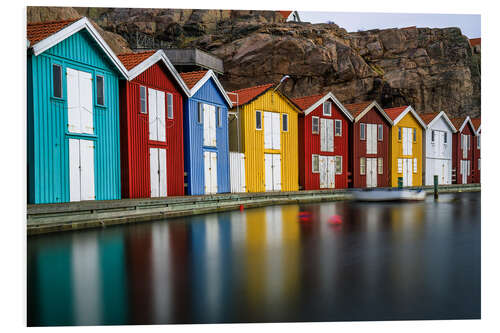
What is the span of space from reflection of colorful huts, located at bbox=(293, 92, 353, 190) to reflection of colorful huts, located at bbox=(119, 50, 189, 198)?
10.7 meters

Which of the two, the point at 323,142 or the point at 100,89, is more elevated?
the point at 100,89

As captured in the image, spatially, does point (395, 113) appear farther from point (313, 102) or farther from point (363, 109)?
point (313, 102)

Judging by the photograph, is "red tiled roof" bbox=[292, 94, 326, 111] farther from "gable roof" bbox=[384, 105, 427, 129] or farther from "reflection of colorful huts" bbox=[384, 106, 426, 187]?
"reflection of colorful huts" bbox=[384, 106, 426, 187]

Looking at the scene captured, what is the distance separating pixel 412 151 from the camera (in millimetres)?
31609

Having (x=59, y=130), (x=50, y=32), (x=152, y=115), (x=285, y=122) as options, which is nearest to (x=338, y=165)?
(x=285, y=122)

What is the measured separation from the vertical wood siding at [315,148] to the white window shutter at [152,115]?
482 inches

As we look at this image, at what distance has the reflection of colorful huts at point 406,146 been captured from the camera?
31.1 m

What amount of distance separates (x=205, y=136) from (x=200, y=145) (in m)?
0.71

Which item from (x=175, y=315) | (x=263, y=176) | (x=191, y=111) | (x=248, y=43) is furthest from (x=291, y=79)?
(x=175, y=315)

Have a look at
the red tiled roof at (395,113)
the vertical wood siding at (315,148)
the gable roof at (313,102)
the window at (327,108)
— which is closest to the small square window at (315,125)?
the vertical wood siding at (315,148)

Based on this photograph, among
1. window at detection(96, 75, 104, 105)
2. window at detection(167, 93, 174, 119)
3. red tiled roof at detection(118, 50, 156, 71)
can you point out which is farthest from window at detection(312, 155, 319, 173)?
window at detection(96, 75, 104, 105)

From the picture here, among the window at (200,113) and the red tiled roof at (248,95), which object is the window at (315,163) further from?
the window at (200,113)
